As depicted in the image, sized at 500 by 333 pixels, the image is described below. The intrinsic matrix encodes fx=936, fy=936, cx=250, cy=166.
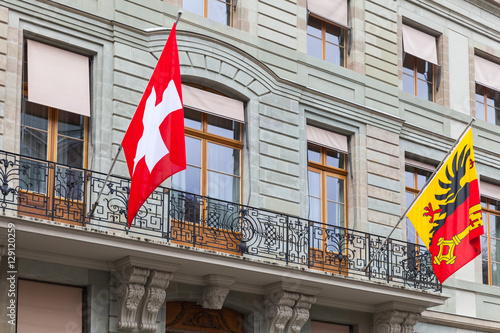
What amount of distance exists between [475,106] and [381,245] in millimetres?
5679

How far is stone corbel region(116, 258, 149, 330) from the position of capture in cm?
1416

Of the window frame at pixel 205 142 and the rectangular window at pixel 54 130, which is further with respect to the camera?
the window frame at pixel 205 142

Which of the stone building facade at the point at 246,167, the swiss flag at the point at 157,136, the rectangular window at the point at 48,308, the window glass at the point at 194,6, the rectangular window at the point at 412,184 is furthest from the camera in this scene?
the rectangular window at the point at 412,184

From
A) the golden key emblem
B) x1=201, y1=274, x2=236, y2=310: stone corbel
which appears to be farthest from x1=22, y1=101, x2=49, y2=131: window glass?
the golden key emblem

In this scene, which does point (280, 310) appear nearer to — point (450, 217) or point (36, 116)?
point (450, 217)

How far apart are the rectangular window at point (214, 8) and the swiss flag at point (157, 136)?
363 cm

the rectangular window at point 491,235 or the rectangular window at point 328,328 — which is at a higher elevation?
the rectangular window at point 491,235

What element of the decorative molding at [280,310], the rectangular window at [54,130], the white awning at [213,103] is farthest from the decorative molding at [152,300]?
the white awning at [213,103]

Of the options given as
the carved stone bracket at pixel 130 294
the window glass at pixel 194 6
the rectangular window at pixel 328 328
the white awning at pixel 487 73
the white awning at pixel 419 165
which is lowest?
the rectangular window at pixel 328 328

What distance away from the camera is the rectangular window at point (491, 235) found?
20750 mm

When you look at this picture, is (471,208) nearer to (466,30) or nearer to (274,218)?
(274,218)

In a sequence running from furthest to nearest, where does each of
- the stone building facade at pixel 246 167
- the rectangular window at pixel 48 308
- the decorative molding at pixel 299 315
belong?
the decorative molding at pixel 299 315
the stone building facade at pixel 246 167
the rectangular window at pixel 48 308

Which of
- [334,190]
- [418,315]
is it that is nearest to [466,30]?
[334,190]

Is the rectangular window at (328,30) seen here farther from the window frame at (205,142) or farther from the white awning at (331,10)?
the window frame at (205,142)
